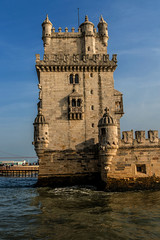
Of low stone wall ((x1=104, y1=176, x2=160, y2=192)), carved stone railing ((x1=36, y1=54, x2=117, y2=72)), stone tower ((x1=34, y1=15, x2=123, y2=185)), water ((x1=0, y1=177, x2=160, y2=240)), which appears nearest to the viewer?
water ((x1=0, y1=177, x2=160, y2=240))

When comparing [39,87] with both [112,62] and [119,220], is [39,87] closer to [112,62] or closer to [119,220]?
[112,62]

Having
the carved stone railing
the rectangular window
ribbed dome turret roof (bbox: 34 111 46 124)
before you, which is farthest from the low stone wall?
the carved stone railing

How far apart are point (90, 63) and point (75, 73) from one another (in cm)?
245

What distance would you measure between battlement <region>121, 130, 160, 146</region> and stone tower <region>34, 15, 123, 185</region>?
5102 mm

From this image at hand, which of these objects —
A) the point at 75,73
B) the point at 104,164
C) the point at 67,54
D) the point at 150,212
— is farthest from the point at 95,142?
the point at 150,212

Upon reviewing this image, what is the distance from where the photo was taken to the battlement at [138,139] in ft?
70.5

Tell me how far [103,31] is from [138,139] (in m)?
18.0

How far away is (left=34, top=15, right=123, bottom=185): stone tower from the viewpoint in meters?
25.5

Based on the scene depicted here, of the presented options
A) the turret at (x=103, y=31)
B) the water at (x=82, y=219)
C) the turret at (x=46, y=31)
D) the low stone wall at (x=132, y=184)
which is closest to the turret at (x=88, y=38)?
the turret at (x=103, y=31)

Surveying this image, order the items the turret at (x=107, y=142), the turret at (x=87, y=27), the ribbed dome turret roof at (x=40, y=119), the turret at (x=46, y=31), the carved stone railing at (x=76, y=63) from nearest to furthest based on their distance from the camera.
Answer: the turret at (x=107, y=142) → the ribbed dome turret roof at (x=40, y=119) → the carved stone railing at (x=76, y=63) → the turret at (x=46, y=31) → the turret at (x=87, y=27)

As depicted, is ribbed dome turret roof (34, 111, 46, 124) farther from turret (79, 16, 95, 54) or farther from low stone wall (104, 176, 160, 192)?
turret (79, 16, 95, 54)

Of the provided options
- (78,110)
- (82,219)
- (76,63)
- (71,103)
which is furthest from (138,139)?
(76,63)

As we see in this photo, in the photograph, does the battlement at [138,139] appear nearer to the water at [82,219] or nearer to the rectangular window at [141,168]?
the rectangular window at [141,168]

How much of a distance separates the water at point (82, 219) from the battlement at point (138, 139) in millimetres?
6255
